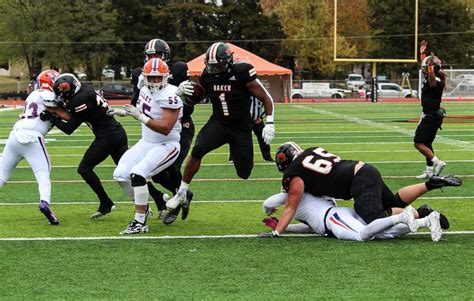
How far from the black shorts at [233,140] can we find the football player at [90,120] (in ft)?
3.25

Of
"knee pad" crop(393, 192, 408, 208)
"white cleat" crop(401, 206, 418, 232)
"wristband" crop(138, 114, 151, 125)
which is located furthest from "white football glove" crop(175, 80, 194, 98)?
"white cleat" crop(401, 206, 418, 232)

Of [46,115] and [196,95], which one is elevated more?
[196,95]

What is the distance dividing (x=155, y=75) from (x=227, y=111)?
3.04 ft

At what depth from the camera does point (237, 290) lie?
5531 mm

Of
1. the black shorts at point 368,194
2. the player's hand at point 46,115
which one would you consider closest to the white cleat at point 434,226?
the black shorts at point 368,194

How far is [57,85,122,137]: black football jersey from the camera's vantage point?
8.38 m

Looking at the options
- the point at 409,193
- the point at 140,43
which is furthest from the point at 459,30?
the point at 409,193

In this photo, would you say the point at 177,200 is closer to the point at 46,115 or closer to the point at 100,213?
Answer: the point at 100,213

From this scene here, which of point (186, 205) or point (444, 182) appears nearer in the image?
point (444, 182)

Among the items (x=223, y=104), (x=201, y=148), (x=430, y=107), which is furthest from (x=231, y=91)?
(x=430, y=107)

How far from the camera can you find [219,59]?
26.5 feet

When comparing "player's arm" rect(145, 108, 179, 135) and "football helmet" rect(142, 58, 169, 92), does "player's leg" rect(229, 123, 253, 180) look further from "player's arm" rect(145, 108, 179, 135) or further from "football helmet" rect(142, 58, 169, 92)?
"football helmet" rect(142, 58, 169, 92)

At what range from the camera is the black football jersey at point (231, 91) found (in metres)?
8.26

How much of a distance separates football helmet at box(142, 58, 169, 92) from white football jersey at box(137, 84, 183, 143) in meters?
0.07
